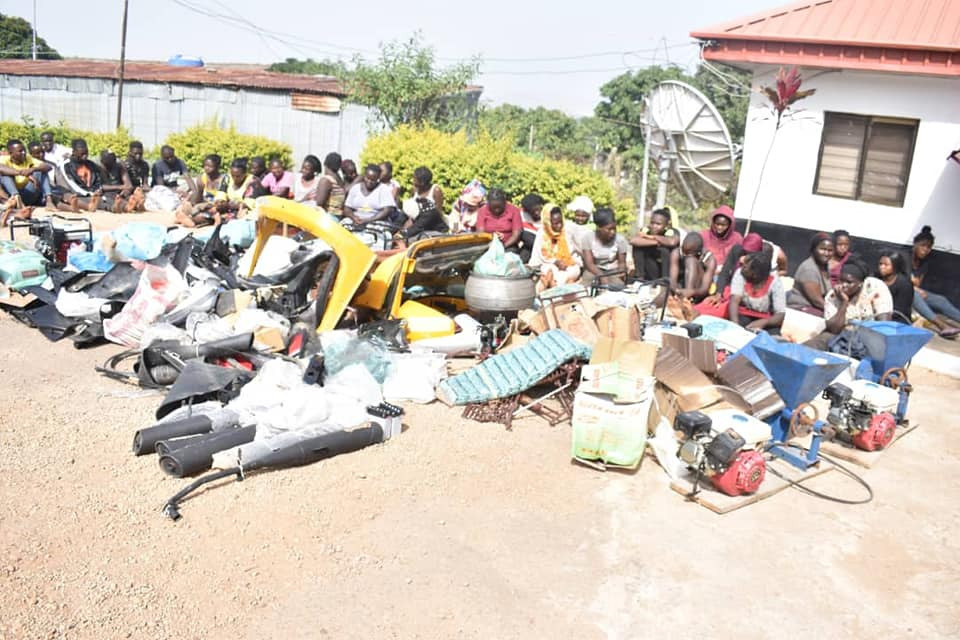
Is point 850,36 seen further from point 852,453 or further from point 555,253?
point 852,453

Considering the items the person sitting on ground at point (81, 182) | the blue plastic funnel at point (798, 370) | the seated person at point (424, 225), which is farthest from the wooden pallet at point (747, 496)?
the person sitting on ground at point (81, 182)

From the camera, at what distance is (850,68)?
11023 mm

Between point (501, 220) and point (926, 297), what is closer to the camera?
point (926, 297)

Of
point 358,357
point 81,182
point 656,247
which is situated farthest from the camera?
point 81,182

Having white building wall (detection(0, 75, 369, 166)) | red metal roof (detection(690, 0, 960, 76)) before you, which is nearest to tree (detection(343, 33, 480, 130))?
white building wall (detection(0, 75, 369, 166))

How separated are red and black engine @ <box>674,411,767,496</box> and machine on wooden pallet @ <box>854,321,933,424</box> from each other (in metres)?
2.10

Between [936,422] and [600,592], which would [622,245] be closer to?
[936,422]

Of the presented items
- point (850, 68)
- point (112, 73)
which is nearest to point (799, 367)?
point (850, 68)

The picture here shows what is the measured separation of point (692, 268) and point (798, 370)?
3247 mm

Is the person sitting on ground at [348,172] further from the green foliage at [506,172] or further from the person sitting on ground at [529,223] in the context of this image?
the person sitting on ground at [529,223]

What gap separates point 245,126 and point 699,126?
16.8m

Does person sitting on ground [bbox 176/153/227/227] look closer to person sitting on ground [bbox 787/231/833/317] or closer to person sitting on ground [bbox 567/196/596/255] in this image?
person sitting on ground [bbox 567/196/596/255]

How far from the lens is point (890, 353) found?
22.0 ft

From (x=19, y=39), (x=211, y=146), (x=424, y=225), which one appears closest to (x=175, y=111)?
(x=211, y=146)
